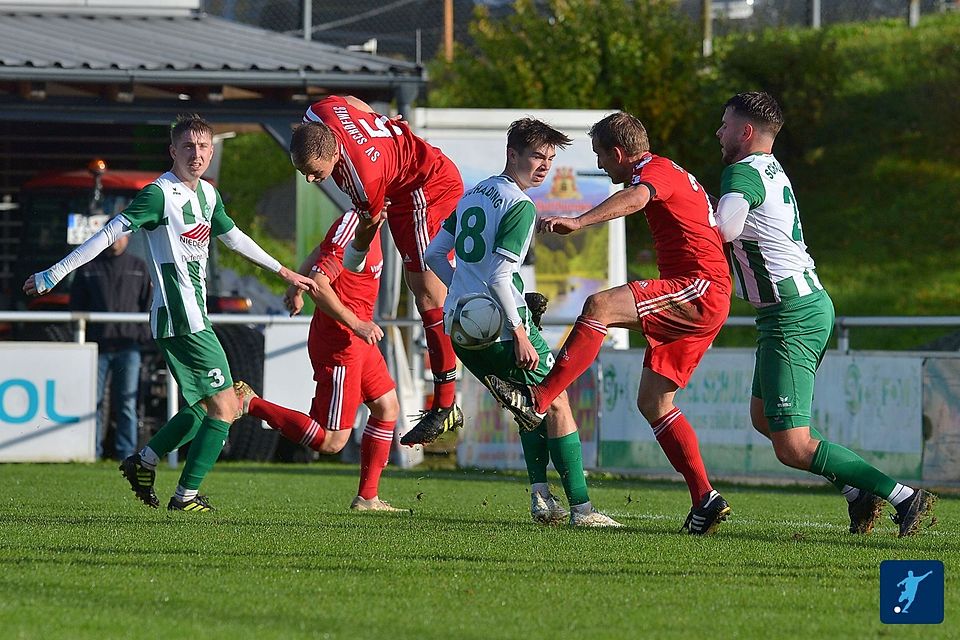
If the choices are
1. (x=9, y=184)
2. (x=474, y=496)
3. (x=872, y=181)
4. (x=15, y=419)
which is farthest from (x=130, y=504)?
(x=872, y=181)

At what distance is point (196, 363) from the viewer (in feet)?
28.0

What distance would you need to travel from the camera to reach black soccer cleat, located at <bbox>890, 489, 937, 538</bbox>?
723 cm

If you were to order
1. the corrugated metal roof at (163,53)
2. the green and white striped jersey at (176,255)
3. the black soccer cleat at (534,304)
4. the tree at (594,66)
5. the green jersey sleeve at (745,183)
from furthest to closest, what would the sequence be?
the tree at (594,66) → the corrugated metal roof at (163,53) → the green and white striped jersey at (176,255) → the black soccer cleat at (534,304) → the green jersey sleeve at (745,183)

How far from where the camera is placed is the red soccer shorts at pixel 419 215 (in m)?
8.48

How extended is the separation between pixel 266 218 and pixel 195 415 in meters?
27.2

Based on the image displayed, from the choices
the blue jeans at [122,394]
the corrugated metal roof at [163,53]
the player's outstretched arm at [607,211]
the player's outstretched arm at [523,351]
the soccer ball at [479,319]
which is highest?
the corrugated metal roof at [163,53]

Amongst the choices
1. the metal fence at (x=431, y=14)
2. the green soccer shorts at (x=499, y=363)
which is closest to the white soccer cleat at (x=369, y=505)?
the green soccer shorts at (x=499, y=363)

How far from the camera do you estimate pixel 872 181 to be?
31422mm

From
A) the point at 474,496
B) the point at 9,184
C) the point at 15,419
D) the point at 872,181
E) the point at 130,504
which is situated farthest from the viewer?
the point at 872,181

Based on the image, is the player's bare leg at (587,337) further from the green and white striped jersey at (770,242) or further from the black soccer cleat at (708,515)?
the black soccer cleat at (708,515)

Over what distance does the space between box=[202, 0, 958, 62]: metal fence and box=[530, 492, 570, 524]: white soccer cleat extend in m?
25.4

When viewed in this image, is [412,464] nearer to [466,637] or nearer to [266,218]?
[466,637]

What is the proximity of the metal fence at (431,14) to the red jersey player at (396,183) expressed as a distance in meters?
24.4

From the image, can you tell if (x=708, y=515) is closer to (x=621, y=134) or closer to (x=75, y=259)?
(x=621, y=134)
